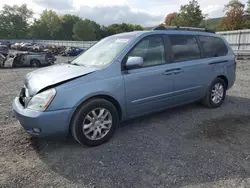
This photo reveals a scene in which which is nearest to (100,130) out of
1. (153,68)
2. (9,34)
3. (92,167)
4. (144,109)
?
(92,167)

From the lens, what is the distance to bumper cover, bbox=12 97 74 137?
2.88 m

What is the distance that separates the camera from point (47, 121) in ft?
9.49

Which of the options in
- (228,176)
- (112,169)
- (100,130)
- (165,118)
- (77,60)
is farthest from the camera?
(165,118)

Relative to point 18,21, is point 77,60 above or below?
below

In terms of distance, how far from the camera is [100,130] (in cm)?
331

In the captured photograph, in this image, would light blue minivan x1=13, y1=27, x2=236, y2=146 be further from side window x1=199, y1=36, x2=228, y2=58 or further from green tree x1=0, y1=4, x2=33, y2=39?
green tree x1=0, y1=4, x2=33, y2=39

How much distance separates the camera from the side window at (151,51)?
3645 millimetres

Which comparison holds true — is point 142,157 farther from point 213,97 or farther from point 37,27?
point 37,27

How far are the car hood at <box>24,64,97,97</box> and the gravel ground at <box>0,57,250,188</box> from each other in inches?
36.2

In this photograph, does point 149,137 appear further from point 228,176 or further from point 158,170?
point 228,176

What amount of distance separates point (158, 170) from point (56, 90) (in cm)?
166

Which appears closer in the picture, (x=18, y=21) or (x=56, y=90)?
(x=56, y=90)

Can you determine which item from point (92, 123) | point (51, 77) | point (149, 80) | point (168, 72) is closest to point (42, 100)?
point (51, 77)

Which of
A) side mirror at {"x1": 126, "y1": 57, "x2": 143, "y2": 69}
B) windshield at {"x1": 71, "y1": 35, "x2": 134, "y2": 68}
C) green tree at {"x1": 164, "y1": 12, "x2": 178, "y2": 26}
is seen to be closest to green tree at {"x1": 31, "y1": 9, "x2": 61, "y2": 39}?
green tree at {"x1": 164, "y1": 12, "x2": 178, "y2": 26}
